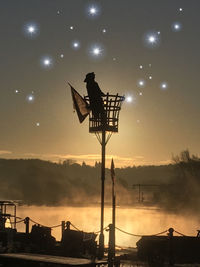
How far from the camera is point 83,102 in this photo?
27.4 metres

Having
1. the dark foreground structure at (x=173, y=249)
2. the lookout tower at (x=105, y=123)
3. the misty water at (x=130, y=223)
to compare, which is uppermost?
the lookout tower at (x=105, y=123)

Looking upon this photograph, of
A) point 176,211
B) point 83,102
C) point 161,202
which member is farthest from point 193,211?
point 83,102

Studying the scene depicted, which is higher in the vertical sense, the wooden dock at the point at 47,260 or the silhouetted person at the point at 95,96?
the silhouetted person at the point at 95,96

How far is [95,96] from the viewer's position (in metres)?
26.9

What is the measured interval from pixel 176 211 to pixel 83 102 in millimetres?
102227

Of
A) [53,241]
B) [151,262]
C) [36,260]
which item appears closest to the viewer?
[36,260]

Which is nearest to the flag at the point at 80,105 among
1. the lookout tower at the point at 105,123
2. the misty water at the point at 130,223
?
the lookout tower at the point at 105,123

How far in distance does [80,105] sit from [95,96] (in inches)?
41.2

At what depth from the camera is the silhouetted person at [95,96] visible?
26.8 metres

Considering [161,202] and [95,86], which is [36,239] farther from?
[161,202]

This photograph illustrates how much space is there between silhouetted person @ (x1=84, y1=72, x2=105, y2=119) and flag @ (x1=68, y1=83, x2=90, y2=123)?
0.43m

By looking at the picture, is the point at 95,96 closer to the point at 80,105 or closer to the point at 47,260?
the point at 80,105

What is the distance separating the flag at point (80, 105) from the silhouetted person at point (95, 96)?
43cm

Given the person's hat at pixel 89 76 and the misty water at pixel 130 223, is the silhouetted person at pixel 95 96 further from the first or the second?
the misty water at pixel 130 223
